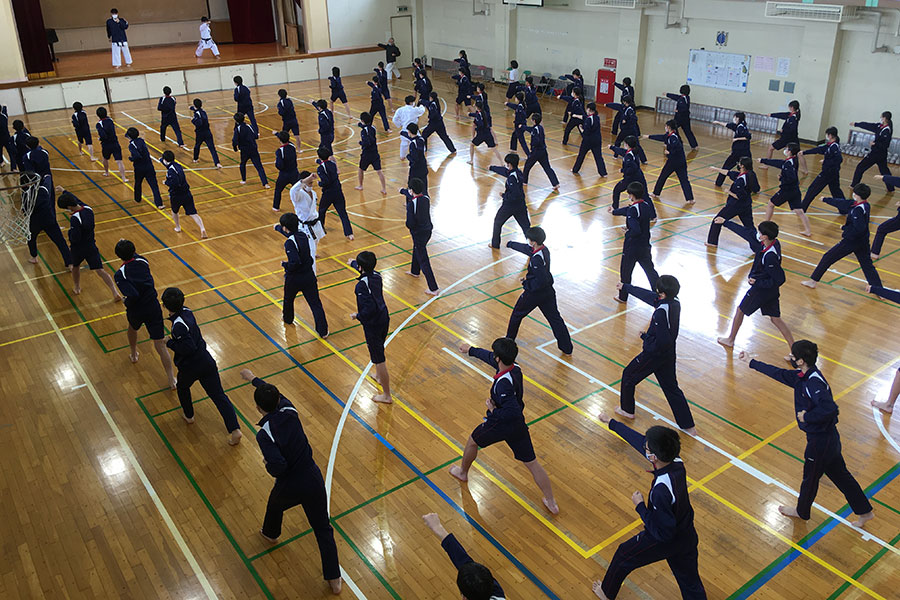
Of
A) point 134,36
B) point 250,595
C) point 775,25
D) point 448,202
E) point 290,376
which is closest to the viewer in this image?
point 250,595

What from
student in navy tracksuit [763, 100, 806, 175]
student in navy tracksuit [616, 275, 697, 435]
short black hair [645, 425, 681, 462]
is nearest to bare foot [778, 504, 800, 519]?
student in navy tracksuit [616, 275, 697, 435]

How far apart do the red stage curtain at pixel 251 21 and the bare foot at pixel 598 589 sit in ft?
113

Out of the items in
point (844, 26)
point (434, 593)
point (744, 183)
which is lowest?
point (434, 593)

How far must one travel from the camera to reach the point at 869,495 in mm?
7328

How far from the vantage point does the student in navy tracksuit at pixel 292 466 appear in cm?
573

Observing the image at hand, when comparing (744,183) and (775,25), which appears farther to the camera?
(775,25)

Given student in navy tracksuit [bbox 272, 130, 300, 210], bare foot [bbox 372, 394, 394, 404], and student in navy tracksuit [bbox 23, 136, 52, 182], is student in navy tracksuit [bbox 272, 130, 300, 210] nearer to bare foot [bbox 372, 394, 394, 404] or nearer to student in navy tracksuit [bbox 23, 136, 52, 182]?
student in navy tracksuit [bbox 23, 136, 52, 182]

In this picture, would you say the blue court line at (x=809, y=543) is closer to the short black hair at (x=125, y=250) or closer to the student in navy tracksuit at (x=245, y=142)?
the short black hair at (x=125, y=250)

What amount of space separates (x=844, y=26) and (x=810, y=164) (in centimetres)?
368

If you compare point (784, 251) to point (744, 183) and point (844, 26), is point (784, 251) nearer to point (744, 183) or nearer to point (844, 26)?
point (744, 183)

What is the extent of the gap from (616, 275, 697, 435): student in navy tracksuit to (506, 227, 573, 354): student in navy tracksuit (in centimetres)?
119

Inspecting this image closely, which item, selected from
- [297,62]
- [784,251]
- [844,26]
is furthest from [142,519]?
[297,62]

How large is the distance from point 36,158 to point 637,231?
38.3ft

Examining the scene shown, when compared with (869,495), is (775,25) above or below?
above
